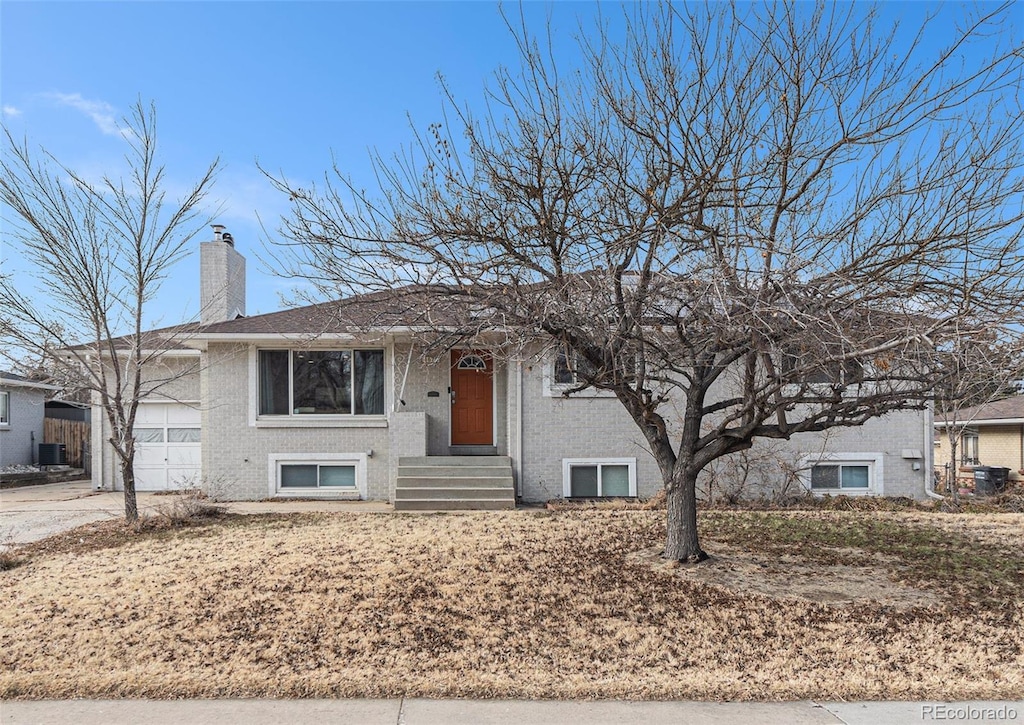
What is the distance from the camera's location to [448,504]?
38.1ft

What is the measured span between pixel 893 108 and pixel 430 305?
4.65 m

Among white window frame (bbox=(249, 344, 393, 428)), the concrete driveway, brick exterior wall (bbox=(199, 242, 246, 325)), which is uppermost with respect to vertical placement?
brick exterior wall (bbox=(199, 242, 246, 325))

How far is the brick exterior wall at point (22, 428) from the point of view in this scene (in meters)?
20.5

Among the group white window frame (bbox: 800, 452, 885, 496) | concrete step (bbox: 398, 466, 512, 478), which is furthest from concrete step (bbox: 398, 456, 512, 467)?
white window frame (bbox: 800, 452, 885, 496)

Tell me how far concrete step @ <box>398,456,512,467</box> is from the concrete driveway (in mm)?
885

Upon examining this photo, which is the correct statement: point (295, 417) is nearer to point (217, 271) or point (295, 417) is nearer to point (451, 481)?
point (451, 481)

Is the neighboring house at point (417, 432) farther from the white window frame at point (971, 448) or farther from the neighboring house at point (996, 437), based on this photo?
the white window frame at point (971, 448)

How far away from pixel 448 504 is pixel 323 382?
385cm

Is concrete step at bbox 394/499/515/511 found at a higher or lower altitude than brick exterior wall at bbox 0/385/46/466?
lower

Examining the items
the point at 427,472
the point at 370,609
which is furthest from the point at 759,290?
the point at 427,472

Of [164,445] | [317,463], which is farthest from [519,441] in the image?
[164,445]

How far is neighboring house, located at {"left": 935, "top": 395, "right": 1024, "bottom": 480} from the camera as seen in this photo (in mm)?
24469

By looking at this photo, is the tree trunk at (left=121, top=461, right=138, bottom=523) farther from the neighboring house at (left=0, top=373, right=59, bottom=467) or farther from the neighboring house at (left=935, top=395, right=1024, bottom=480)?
the neighboring house at (left=935, top=395, right=1024, bottom=480)

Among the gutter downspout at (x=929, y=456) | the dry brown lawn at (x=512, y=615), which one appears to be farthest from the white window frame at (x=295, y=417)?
the gutter downspout at (x=929, y=456)
